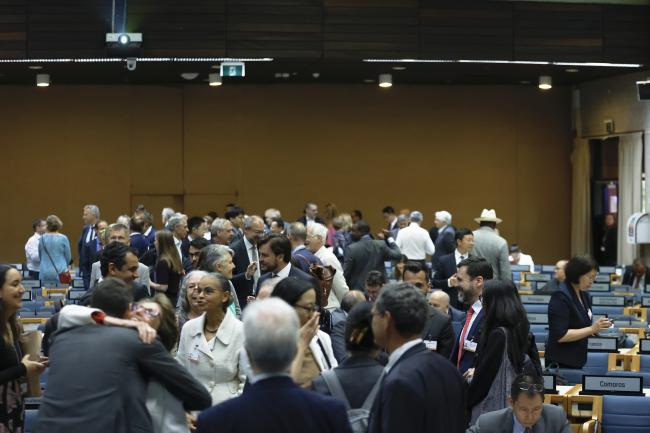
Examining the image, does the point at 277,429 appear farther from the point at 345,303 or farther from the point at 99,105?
the point at 99,105

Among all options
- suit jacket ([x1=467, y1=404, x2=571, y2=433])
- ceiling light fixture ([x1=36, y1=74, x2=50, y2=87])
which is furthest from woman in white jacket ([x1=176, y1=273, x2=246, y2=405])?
ceiling light fixture ([x1=36, y1=74, x2=50, y2=87])

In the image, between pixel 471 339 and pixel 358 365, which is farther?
pixel 471 339

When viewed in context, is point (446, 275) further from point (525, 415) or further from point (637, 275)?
point (637, 275)

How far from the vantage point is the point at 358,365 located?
4.29m

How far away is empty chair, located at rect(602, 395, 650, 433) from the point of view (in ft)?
24.0

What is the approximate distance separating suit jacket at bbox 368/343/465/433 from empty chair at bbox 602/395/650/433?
337 centimetres

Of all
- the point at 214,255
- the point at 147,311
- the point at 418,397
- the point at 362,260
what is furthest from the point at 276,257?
the point at 362,260

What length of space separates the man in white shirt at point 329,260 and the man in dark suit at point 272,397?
17.7 feet

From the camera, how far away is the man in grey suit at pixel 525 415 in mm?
6043

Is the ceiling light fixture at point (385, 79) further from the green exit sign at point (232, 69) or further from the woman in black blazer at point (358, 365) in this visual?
the woman in black blazer at point (358, 365)

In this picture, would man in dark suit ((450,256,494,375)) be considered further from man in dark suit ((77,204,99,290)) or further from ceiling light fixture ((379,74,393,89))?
ceiling light fixture ((379,74,393,89))

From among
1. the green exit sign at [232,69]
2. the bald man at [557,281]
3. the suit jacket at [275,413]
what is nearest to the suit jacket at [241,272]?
the bald man at [557,281]

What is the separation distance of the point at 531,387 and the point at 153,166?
717 inches

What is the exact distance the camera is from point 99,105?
77.0ft
